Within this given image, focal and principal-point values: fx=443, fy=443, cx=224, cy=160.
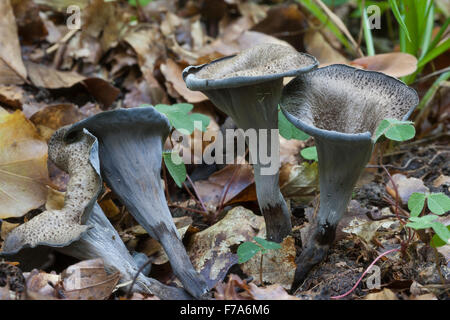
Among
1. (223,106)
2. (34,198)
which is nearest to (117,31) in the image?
(34,198)

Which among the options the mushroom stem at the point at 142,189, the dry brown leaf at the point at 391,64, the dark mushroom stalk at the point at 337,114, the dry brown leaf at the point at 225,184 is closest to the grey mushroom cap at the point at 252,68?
the dark mushroom stalk at the point at 337,114

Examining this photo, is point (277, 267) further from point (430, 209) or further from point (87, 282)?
point (87, 282)

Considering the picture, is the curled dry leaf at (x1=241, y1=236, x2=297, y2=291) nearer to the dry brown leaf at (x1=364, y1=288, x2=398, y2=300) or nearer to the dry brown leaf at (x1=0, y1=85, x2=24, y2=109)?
the dry brown leaf at (x1=364, y1=288, x2=398, y2=300)

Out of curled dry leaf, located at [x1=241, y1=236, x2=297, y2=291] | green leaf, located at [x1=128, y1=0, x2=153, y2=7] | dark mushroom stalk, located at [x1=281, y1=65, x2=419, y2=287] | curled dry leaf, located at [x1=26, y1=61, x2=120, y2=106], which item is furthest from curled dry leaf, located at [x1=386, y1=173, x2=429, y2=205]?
green leaf, located at [x1=128, y1=0, x2=153, y2=7]

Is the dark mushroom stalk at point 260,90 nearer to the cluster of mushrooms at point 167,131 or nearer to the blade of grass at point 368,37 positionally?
the cluster of mushrooms at point 167,131

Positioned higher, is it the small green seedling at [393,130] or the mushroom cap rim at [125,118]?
the small green seedling at [393,130]

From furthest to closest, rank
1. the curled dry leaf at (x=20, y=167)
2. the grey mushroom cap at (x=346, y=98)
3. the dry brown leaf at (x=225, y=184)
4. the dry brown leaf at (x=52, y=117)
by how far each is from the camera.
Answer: the dry brown leaf at (x=52, y=117) < the dry brown leaf at (x=225, y=184) < the curled dry leaf at (x=20, y=167) < the grey mushroom cap at (x=346, y=98)
